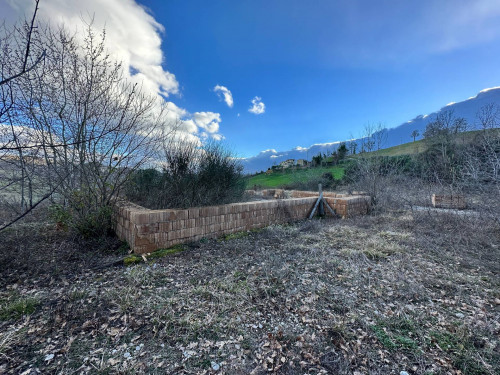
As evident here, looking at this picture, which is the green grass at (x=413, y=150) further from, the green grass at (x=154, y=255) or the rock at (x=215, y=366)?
the rock at (x=215, y=366)

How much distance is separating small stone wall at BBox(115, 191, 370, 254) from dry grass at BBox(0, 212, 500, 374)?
0.46m

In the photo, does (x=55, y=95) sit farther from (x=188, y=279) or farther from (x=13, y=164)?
(x=188, y=279)

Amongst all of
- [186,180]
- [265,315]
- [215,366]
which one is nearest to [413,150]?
[186,180]

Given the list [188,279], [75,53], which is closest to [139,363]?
[188,279]

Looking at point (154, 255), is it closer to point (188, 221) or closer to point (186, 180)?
Answer: point (188, 221)

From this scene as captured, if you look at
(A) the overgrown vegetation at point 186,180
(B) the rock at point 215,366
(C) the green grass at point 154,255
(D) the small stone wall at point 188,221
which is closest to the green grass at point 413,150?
(D) the small stone wall at point 188,221

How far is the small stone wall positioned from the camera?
12.2ft

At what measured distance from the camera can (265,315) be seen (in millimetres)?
2332

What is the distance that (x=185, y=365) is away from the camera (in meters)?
1.71

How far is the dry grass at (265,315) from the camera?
68.7 inches

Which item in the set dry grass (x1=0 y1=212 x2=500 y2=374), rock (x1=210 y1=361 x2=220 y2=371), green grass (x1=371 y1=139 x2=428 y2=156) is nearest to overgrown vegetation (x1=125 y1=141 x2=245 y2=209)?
dry grass (x1=0 y1=212 x2=500 y2=374)

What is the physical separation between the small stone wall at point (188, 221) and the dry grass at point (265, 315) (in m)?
0.46

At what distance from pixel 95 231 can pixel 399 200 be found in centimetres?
1011

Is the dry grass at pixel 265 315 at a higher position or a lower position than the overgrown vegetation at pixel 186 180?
lower
